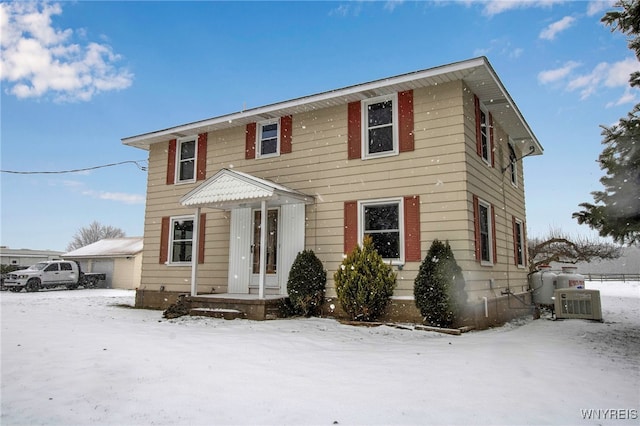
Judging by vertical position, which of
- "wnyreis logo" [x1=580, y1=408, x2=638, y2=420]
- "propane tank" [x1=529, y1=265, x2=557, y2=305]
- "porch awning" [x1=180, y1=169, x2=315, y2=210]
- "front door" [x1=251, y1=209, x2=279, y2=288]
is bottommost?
"wnyreis logo" [x1=580, y1=408, x2=638, y2=420]

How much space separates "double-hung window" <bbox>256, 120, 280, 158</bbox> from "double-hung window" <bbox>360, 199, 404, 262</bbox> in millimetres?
3344

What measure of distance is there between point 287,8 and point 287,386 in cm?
1243

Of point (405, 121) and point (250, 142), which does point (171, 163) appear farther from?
point (405, 121)

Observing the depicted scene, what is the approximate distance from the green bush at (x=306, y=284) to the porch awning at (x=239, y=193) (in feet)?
4.84

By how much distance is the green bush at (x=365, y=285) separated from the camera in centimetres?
870

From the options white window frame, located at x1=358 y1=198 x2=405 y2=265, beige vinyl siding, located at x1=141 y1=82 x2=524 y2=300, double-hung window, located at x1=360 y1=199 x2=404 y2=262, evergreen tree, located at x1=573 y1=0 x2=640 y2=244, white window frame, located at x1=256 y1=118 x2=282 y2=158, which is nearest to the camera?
evergreen tree, located at x1=573 y1=0 x2=640 y2=244

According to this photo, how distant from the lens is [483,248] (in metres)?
10.1

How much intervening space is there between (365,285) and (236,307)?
3165 millimetres

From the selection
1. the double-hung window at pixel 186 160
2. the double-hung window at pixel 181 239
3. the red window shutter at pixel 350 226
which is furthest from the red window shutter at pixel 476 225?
the double-hung window at pixel 186 160

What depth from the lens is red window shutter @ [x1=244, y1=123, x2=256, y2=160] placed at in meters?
11.9

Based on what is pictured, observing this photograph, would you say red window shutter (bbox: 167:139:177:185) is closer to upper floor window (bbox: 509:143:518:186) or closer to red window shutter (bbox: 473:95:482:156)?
red window shutter (bbox: 473:95:482:156)

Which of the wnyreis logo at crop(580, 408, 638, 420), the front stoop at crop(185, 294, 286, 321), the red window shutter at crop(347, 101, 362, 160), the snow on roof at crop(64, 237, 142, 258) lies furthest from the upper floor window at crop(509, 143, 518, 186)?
the snow on roof at crop(64, 237, 142, 258)

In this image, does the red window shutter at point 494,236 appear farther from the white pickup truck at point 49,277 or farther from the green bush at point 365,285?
the white pickup truck at point 49,277

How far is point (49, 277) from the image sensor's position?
22938mm
